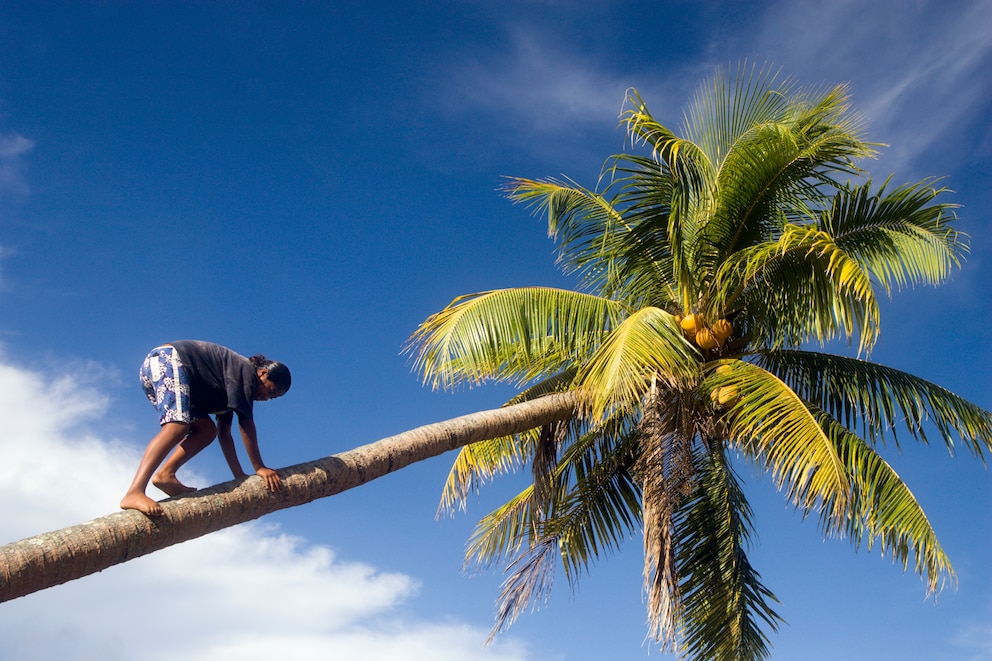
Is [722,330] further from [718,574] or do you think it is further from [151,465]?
[151,465]

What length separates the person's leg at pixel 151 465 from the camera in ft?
17.2

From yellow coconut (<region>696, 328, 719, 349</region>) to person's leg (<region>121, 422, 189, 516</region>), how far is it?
6.03 m

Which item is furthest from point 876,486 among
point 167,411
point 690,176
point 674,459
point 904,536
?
point 167,411

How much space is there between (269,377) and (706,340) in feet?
18.1

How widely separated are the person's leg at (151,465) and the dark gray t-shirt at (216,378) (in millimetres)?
183

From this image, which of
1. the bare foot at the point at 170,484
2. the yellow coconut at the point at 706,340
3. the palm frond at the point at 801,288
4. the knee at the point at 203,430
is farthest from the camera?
the yellow coconut at the point at 706,340

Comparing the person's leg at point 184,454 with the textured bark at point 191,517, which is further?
the person's leg at point 184,454

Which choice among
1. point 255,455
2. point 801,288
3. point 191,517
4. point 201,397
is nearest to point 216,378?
point 201,397

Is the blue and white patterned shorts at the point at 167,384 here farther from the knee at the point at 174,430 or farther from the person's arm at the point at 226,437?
the person's arm at the point at 226,437

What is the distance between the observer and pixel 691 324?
407 inches

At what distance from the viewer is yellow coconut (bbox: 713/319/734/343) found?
10352 millimetres

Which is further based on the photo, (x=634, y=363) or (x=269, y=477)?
(x=634, y=363)

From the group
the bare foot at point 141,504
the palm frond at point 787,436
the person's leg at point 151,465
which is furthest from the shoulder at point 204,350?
the palm frond at point 787,436

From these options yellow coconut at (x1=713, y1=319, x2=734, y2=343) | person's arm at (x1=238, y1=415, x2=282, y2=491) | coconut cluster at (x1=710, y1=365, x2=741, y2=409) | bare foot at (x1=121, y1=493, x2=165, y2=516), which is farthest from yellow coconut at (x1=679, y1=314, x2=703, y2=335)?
bare foot at (x1=121, y1=493, x2=165, y2=516)
